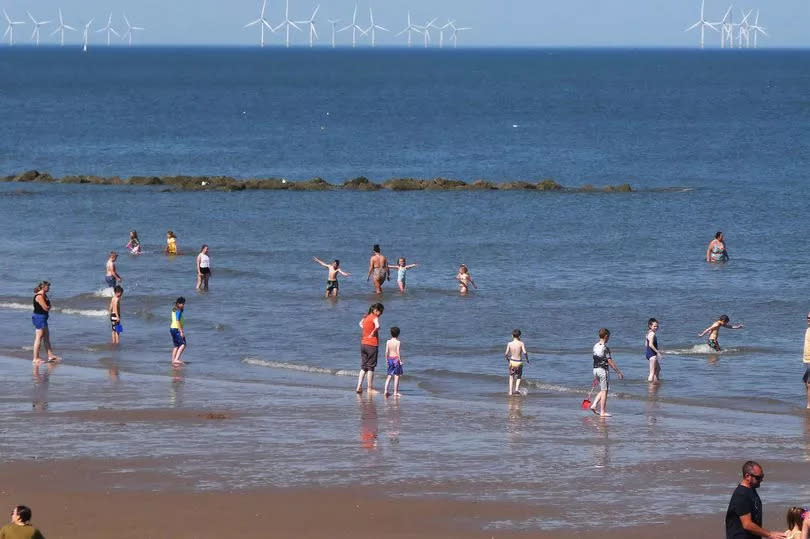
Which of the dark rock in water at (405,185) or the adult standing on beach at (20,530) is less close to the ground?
the dark rock in water at (405,185)

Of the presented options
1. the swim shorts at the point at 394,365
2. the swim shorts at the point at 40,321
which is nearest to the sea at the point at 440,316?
the swim shorts at the point at 394,365

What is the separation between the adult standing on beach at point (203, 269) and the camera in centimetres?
3269

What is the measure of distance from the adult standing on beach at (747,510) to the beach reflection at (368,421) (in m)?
6.66

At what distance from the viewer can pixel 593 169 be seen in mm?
70688

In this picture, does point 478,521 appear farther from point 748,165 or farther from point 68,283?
point 748,165

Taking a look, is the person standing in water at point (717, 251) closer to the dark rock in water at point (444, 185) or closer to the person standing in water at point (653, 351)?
the person standing in water at point (653, 351)

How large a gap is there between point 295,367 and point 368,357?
12.5 ft

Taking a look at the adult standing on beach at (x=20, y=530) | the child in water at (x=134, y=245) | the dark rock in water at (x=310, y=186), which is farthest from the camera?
the dark rock in water at (x=310, y=186)

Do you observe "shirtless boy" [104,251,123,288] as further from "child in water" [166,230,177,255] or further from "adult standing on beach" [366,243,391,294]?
"child in water" [166,230,177,255]

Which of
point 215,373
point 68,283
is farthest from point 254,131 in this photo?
point 215,373

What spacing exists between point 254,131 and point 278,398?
79298 millimetres

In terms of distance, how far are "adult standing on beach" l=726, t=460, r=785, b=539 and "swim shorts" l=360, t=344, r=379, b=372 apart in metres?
10.4

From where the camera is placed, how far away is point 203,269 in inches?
1296

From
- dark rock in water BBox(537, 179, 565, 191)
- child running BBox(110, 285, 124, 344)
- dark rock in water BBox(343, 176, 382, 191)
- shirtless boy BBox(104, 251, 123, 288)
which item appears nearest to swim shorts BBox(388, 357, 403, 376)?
child running BBox(110, 285, 124, 344)
